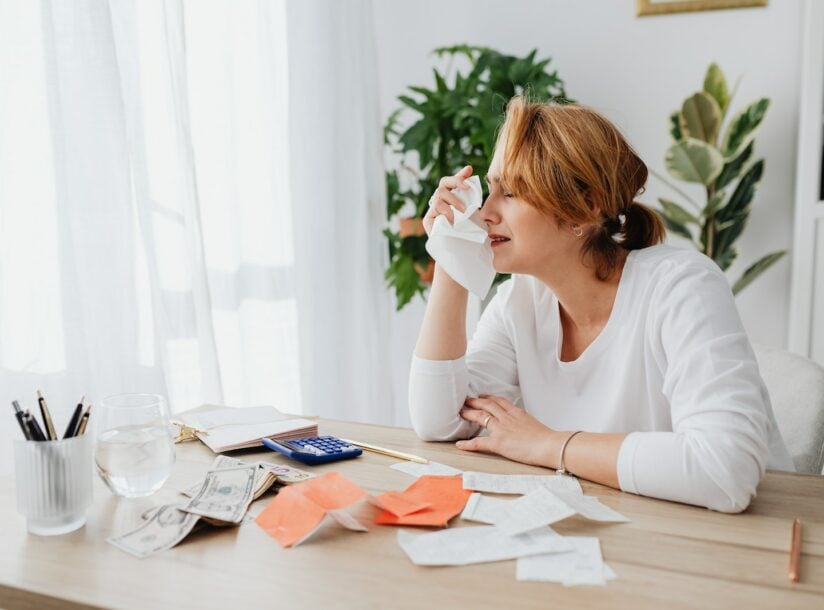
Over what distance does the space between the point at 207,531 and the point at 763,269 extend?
2381mm

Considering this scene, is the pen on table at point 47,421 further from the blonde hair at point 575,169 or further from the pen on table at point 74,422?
the blonde hair at point 575,169

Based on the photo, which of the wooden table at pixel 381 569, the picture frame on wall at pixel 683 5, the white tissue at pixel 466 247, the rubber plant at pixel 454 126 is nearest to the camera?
the wooden table at pixel 381 569

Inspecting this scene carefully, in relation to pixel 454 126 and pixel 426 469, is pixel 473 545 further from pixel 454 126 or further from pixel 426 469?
pixel 454 126

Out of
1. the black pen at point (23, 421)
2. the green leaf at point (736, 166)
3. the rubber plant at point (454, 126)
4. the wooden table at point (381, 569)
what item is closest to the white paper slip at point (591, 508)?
the wooden table at point (381, 569)

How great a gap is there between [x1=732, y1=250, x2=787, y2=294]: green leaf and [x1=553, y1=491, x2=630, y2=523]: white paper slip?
1.95 metres

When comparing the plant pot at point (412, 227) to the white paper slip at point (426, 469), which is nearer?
the white paper slip at point (426, 469)

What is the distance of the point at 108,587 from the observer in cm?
79

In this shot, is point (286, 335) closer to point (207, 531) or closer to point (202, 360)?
point (202, 360)

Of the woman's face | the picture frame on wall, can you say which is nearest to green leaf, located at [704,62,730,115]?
the picture frame on wall

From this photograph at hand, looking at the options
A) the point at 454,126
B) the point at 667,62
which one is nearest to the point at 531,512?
the point at 454,126

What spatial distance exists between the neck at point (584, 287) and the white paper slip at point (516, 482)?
42 centimetres

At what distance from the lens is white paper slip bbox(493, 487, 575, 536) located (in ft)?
3.04

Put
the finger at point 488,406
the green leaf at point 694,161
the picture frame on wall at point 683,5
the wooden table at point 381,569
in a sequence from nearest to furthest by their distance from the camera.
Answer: the wooden table at point 381,569, the finger at point 488,406, the green leaf at point 694,161, the picture frame on wall at point 683,5

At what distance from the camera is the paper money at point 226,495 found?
964mm
